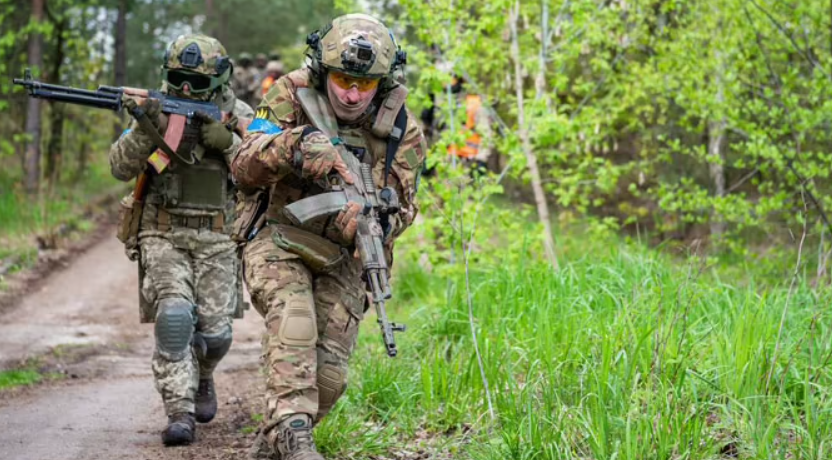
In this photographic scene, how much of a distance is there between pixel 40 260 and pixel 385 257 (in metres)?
9.92

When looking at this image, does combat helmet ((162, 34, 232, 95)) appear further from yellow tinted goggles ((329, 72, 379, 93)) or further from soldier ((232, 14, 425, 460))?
yellow tinted goggles ((329, 72, 379, 93))

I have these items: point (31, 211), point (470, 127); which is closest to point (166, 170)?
point (470, 127)

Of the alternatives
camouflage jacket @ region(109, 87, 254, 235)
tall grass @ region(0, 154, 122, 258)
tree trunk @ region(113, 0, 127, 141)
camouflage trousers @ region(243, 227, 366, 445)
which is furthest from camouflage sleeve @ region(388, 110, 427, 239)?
tree trunk @ region(113, 0, 127, 141)

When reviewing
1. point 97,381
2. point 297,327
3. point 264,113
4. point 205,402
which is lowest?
point 97,381

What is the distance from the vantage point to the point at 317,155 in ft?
14.5

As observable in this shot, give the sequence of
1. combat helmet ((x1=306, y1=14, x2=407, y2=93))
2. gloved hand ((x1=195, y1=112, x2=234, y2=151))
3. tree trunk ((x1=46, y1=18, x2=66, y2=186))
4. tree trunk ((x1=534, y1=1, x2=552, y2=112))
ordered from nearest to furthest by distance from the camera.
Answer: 1. combat helmet ((x1=306, y1=14, x2=407, y2=93))
2. gloved hand ((x1=195, y1=112, x2=234, y2=151))
3. tree trunk ((x1=534, y1=1, x2=552, y2=112))
4. tree trunk ((x1=46, y1=18, x2=66, y2=186))

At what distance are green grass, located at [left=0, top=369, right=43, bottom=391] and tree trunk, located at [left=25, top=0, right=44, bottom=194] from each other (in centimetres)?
805

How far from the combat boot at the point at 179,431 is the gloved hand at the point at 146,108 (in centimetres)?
160

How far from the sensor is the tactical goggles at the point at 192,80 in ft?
20.7

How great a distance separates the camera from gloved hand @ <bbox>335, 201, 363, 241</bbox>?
454cm

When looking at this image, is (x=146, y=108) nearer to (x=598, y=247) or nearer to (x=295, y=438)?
(x=295, y=438)

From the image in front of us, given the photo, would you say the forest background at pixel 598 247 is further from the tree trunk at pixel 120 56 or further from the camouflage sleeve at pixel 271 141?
the tree trunk at pixel 120 56

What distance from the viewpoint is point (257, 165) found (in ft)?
15.1

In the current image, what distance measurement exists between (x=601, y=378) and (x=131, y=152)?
296 cm
